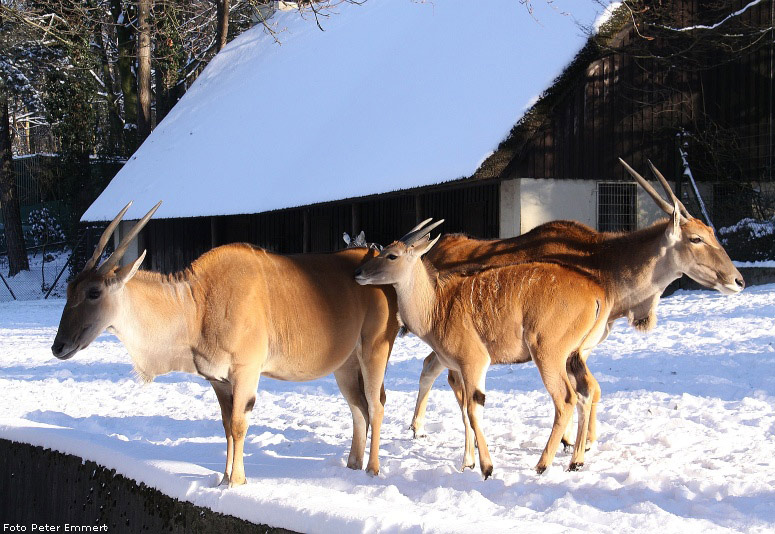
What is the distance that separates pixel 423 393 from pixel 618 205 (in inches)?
422

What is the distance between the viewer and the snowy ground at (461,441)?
522 cm

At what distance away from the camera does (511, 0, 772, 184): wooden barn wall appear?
1745 centimetres

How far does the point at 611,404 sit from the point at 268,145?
15.8 metres

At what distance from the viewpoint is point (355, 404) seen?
7.18 meters

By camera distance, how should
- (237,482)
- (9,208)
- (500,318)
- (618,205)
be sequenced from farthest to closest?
(9,208) → (618,205) → (500,318) → (237,482)

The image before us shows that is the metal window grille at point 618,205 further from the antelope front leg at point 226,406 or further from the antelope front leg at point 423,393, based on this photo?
the antelope front leg at point 226,406

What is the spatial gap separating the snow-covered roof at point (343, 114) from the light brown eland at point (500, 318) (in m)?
8.23

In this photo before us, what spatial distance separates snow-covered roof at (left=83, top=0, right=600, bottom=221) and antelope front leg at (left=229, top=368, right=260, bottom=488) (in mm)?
9992

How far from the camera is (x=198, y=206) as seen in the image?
23.4 metres

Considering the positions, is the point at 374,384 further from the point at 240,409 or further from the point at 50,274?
the point at 50,274

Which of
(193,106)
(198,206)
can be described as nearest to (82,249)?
(193,106)

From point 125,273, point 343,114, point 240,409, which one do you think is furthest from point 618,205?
point 125,273

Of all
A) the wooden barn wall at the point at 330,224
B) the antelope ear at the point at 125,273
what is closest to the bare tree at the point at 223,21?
the wooden barn wall at the point at 330,224

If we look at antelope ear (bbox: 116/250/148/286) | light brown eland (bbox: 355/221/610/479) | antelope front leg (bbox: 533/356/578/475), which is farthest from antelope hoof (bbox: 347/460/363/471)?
antelope ear (bbox: 116/250/148/286)
